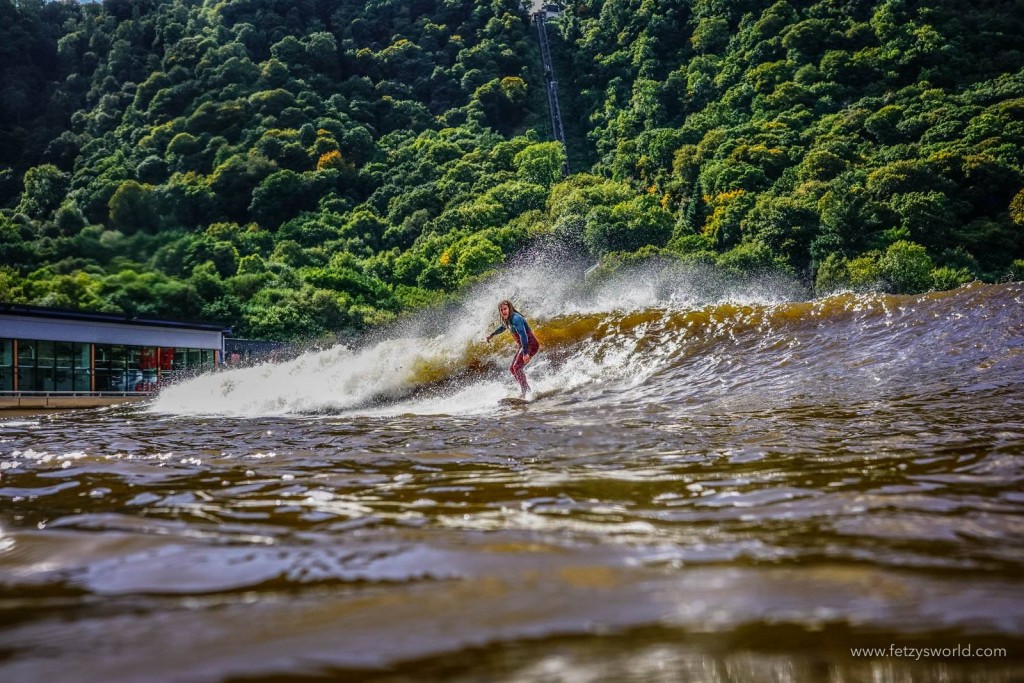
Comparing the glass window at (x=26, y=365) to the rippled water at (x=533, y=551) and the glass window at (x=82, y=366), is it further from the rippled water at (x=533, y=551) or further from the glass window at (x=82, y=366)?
the rippled water at (x=533, y=551)

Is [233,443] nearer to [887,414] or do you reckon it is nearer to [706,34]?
[887,414]

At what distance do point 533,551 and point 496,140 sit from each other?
108 meters

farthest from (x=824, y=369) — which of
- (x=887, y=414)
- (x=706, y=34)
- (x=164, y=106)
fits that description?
(x=706, y=34)

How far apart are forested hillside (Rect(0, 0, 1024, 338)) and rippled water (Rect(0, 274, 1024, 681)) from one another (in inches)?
1535

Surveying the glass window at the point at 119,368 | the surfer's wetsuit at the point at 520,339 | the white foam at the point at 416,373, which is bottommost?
the glass window at the point at 119,368

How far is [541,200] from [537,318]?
3064 inches

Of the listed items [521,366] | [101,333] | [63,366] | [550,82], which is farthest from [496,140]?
[521,366]

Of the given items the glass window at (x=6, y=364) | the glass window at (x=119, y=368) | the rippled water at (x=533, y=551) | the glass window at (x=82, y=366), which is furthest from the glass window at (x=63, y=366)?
the rippled water at (x=533, y=551)

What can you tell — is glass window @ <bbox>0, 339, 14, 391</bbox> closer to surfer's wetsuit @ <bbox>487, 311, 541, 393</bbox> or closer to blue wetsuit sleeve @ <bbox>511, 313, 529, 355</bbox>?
surfer's wetsuit @ <bbox>487, 311, 541, 393</bbox>

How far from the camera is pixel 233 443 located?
5895 mm

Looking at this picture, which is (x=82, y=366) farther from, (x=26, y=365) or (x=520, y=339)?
(x=520, y=339)

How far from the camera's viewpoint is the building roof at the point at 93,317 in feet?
78.2

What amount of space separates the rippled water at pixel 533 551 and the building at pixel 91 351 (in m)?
22.2

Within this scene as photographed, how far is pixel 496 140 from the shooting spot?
10550cm
